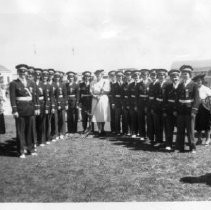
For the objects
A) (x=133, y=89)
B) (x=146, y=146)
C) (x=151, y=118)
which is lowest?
(x=146, y=146)

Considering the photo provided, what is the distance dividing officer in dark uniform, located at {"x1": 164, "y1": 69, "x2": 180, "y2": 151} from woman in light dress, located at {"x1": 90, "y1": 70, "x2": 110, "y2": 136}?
2922 millimetres

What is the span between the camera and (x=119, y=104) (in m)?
11.7

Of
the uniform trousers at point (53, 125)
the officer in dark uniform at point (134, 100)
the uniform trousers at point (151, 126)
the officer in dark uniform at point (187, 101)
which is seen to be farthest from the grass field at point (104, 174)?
the officer in dark uniform at point (134, 100)

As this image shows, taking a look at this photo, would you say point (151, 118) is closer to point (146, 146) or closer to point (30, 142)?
point (146, 146)

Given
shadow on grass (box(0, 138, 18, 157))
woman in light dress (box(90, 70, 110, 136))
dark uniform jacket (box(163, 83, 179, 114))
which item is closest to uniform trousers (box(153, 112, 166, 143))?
dark uniform jacket (box(163, 83, 179, 114))

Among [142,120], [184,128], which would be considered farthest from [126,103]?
[184,128]

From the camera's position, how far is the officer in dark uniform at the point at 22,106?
8.37 metres

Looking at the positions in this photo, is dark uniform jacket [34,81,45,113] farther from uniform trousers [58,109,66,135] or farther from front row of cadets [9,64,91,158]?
uniform trousers [58,109,66,135]

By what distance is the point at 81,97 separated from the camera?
12.2m

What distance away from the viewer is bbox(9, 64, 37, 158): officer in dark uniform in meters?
8.37

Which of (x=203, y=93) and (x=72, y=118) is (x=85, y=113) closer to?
(x=72, y=118)
